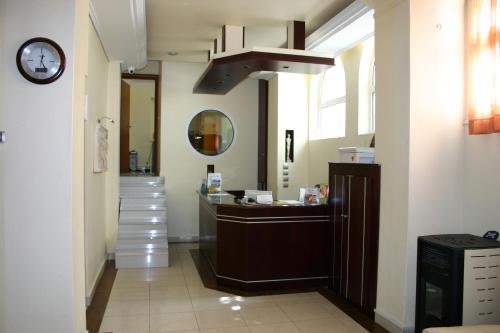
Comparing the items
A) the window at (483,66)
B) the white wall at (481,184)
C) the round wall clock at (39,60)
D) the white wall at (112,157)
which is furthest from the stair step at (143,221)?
the window at (483,66)

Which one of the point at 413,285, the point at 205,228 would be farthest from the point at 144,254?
the point at 413,285

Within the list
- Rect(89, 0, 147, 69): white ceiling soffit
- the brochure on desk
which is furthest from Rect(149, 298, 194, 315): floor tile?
Rect(89, 0, 147, 69): white ceiling soffit

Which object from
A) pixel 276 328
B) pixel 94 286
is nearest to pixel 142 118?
pixel 94 286

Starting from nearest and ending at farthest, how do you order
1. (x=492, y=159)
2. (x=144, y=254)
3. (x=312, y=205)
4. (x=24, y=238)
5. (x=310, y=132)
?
(x=24, y=238)
(x=492, y=159)
(x=312, y=205)
(x=144, y=254)
(x=310, y=132)

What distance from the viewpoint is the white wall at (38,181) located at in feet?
8.55

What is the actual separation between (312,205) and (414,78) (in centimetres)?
196

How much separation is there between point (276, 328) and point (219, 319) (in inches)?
22.8

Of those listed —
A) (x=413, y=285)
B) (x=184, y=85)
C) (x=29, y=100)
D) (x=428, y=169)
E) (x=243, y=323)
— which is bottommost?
(x=243, y=323)

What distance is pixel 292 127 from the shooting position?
7.46 metres

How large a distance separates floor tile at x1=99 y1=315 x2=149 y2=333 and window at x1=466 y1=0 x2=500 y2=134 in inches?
133

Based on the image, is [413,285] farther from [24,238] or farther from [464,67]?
[24,238]

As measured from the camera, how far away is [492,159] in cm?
325

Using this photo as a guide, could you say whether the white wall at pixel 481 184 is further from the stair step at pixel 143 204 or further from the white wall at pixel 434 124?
the stair step at pixel 143 204

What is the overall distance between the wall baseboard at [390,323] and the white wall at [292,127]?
3803mm
